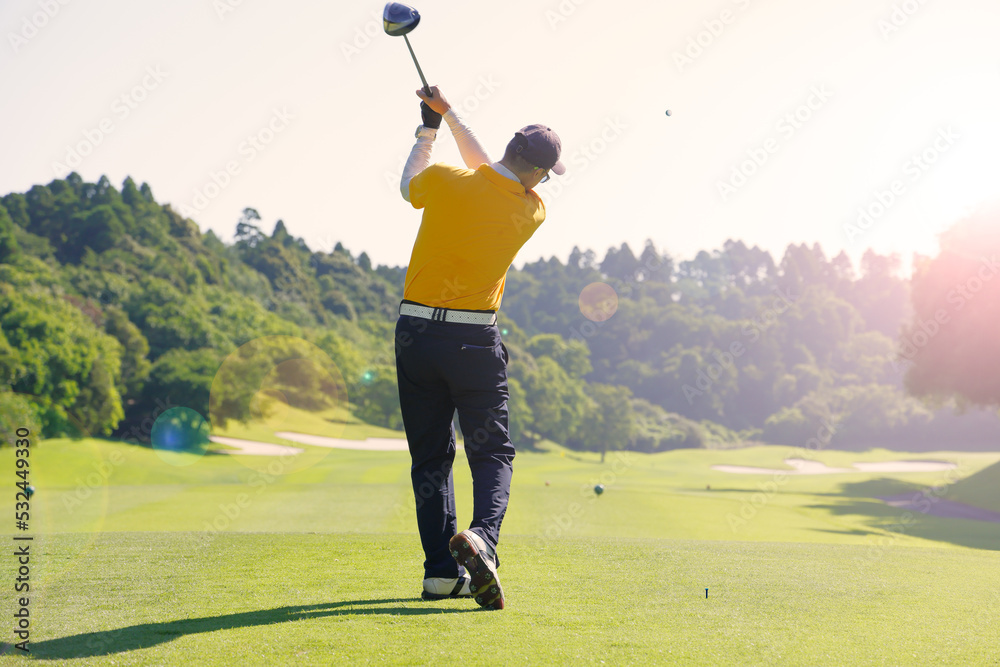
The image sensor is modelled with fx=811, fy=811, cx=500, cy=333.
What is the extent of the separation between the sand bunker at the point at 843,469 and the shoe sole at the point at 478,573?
49.3 m

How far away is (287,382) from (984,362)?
42004mm

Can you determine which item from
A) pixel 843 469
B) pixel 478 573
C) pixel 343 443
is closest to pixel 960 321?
pixel 843 469

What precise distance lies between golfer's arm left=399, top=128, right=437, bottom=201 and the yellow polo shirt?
8 centimetres

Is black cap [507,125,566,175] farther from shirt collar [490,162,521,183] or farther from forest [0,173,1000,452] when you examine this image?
forest [0,173,1000,452]

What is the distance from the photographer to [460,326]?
3805 mm

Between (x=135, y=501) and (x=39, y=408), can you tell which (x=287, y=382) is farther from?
(x=135, y=501)

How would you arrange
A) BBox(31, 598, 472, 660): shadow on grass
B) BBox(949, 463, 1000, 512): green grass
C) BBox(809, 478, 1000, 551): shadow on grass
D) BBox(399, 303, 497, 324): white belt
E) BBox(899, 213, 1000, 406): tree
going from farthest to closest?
BBox(899, 213, 1000, 406): tree, BBox(949, 463, 1000, 512): green grass, BBox(809, 478, 1000, 551): shadow on grass, BBox(399, 303, 497, 324): white belt, BBox(31, 598, 472, 660): shadow on grass

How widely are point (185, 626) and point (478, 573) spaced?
112 centimetres

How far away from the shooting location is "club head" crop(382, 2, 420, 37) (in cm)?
441

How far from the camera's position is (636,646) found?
2799mm

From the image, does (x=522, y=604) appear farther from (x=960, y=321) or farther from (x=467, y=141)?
(x=960, y=321)

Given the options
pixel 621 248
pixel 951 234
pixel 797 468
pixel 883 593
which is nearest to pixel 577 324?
pixel 621 248

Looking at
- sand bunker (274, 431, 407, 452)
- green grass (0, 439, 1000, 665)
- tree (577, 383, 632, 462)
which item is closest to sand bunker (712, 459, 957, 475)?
tree (577, 383, 632, 462)

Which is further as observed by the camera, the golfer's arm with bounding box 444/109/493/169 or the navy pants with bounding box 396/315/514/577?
the golfer's arm with bounding box 444/109/493/169
